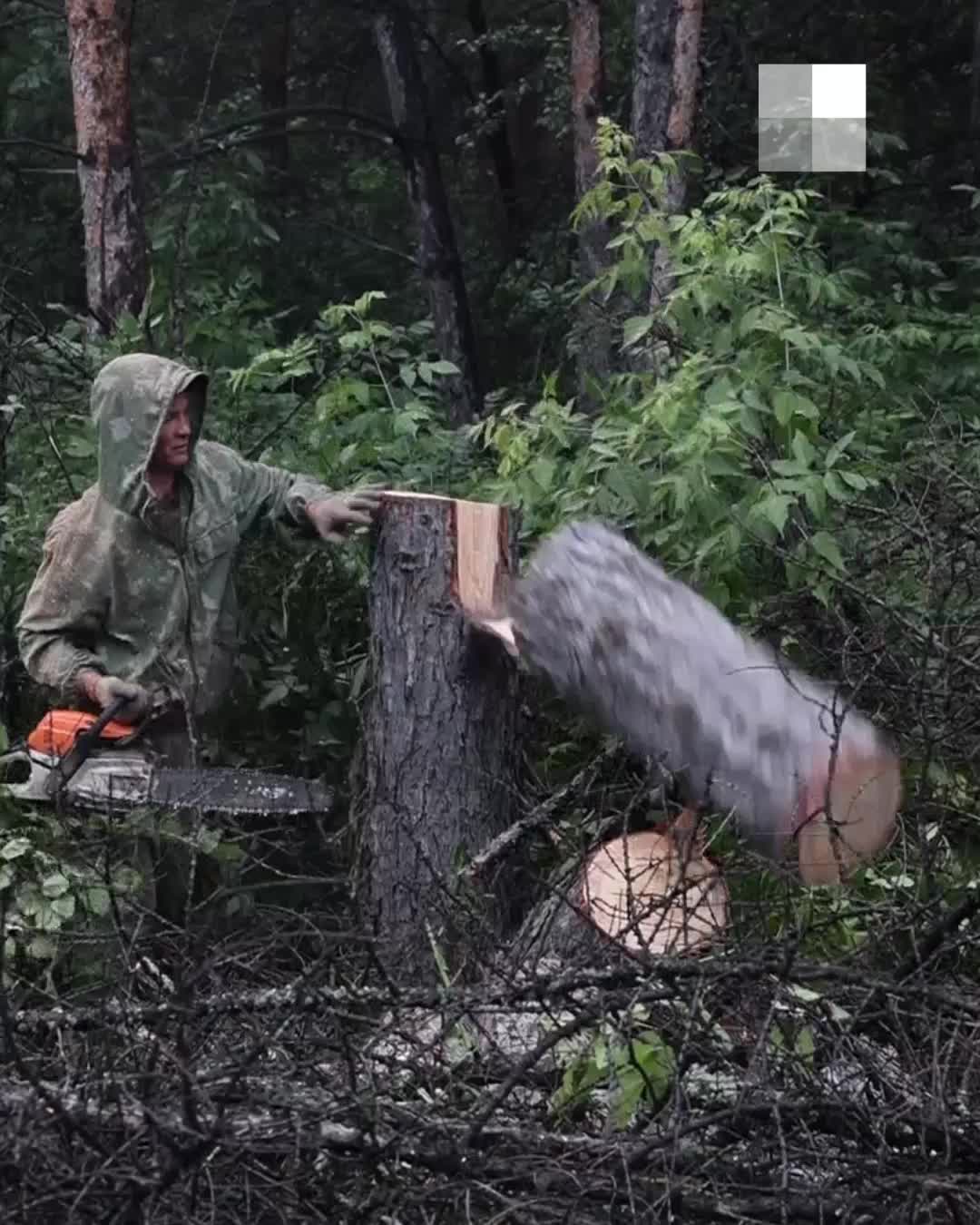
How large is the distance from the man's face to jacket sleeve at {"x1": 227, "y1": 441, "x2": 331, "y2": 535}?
Result: 0.19m

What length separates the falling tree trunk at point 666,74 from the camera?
10.2 meters

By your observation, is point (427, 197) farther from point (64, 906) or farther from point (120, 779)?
point (64, 906)

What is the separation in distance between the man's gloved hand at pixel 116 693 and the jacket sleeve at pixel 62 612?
8cm

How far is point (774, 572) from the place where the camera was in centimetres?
628

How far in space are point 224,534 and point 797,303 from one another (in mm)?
2310

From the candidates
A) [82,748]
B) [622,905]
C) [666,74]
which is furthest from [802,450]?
[666,74]

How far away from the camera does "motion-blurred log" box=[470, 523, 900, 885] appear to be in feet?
15.9

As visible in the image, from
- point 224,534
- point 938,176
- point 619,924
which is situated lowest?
point 619,924

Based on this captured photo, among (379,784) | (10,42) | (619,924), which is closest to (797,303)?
(379,784)

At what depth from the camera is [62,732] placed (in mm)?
5867

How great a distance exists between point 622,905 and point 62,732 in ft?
5.91

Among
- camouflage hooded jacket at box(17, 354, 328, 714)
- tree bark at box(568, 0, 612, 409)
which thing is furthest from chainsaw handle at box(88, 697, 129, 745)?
tree bark at box(568, 0, 612, 409)

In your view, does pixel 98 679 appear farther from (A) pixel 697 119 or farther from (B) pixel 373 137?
(B) pixel 373 137

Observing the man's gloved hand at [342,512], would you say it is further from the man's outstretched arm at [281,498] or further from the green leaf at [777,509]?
the green leaf at [777,509]
